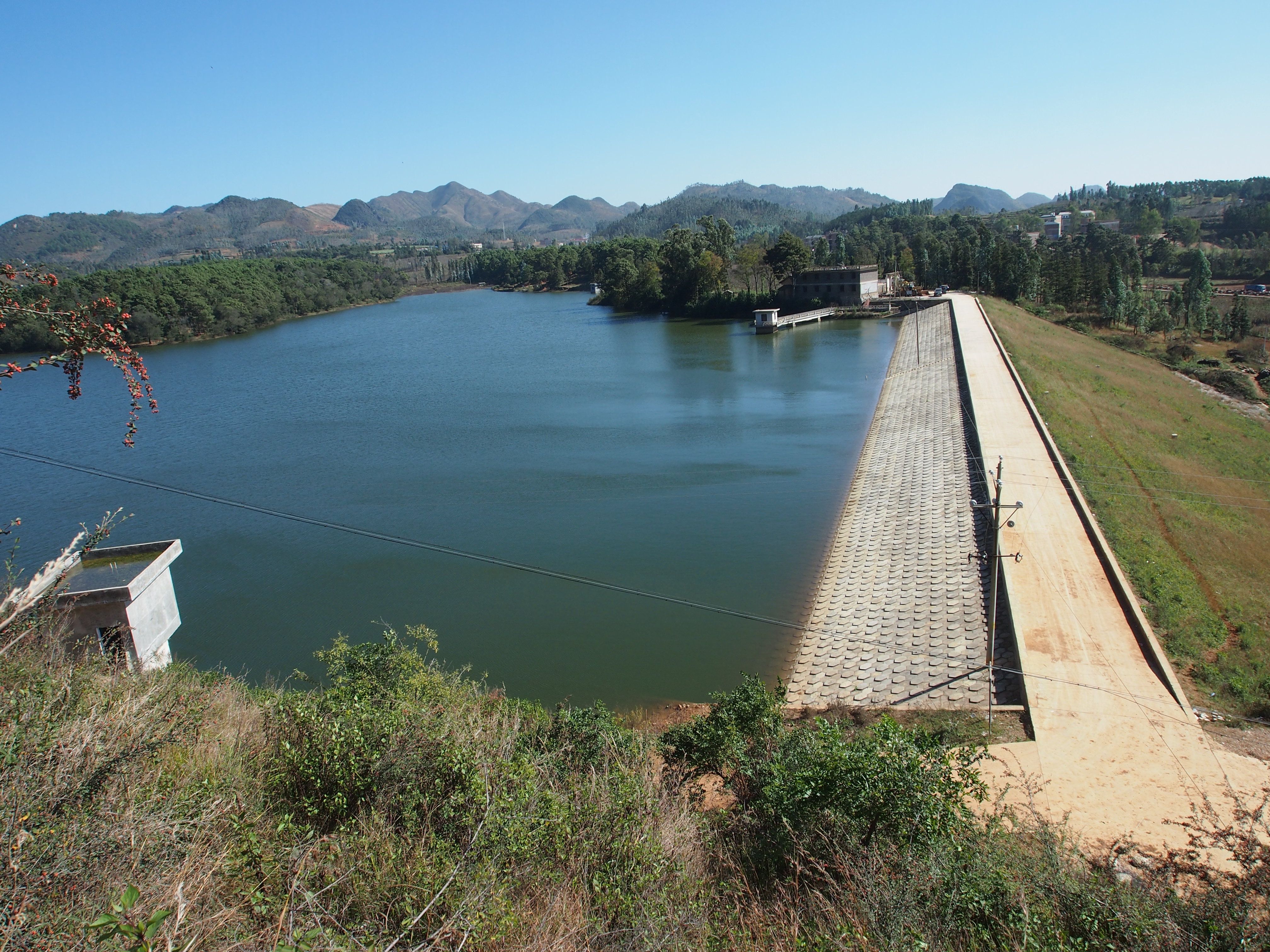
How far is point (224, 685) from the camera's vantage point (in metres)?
8.17

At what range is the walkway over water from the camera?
31.1 feet

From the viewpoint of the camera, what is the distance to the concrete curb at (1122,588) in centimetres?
825

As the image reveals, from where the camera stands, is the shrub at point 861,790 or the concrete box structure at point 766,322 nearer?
the shrub at point 861,790

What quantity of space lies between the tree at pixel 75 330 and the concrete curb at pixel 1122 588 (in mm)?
9193

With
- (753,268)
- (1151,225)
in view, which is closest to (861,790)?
(753,268)

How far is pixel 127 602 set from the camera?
8.70 metres

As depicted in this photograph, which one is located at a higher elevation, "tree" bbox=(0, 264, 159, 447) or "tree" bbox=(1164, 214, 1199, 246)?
"tree" bbox=(1164, 214, 1199, 246)

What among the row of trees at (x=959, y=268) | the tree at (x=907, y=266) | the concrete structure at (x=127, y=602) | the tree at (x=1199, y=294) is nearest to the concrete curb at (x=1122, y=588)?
the concrete structure at (x=127, y=602)

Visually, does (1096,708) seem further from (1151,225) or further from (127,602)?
(1151,225)

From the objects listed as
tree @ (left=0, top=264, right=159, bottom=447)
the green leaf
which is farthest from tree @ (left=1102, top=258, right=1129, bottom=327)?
the green leaf

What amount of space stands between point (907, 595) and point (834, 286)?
41.1 m

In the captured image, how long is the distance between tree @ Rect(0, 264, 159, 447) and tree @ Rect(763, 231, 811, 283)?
165ft

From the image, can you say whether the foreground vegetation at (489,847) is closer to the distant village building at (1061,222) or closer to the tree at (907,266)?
the tree at (907,266)

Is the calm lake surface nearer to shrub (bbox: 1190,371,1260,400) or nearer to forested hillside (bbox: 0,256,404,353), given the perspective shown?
shrub (bbox: 1190,371,1260,400)
